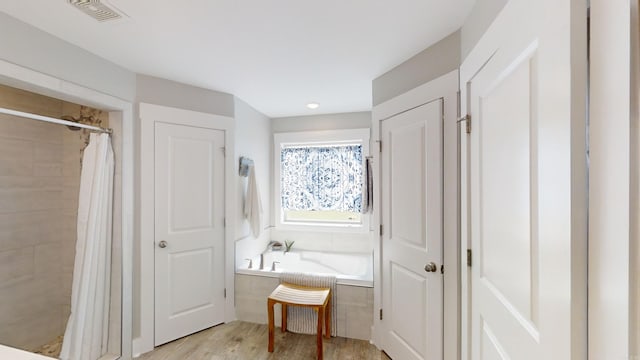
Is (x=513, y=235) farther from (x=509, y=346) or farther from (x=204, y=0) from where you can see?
(x=204, y=0)

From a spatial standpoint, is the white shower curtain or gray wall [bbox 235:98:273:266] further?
gray wall [bbox 235:98:273:266]

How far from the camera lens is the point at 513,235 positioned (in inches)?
34.4

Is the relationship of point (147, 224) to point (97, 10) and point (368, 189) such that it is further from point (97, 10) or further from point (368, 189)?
point (368, 189)

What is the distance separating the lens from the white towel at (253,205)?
301 cm

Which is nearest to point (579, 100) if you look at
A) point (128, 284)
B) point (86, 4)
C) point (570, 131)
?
point (570, 131)

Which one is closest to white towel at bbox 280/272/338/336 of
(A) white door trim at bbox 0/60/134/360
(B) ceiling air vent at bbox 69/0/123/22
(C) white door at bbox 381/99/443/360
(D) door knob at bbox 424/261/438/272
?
(C) white door at bbox 381/99/443/360

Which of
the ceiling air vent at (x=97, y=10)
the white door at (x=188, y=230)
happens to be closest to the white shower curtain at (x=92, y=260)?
the white door at (x=188, y=230)

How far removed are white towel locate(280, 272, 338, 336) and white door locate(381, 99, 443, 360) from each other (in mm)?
470

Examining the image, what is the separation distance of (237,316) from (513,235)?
8.74 ft

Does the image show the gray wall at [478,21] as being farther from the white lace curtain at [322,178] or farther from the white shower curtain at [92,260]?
the white shower curtain at [92,260]

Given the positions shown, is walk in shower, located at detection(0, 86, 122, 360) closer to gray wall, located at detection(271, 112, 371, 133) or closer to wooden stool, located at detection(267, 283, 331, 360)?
wooden stool, located at detection(267, 283, 331, 360)

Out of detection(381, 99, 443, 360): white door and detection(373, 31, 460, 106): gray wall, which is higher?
detection(373, 31, 460, 106): gray wall

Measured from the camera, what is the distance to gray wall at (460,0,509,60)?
1.13 meters

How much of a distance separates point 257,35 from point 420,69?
1.11 m
